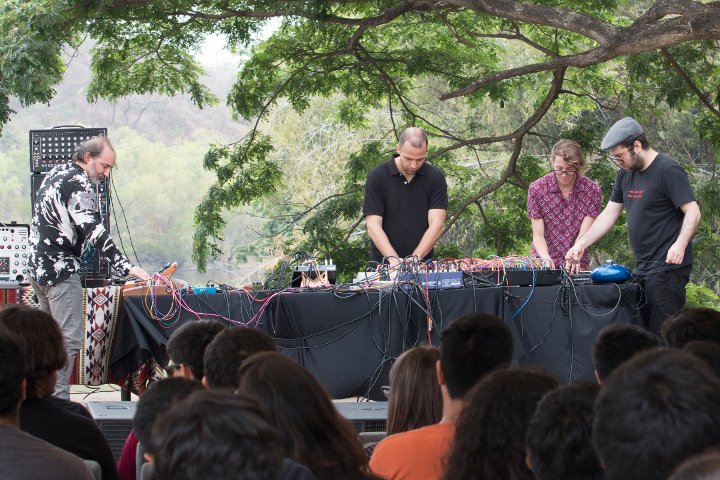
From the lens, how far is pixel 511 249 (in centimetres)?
1176

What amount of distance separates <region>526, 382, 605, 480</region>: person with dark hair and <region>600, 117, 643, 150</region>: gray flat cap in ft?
13.3

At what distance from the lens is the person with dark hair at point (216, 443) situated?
146cm

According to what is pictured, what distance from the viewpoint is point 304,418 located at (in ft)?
7.12

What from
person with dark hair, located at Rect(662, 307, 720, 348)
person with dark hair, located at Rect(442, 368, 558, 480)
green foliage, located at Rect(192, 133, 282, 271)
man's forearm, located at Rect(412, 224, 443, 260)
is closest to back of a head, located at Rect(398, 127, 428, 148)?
man's forearm, located at Rect(412, 224, 443, 260)

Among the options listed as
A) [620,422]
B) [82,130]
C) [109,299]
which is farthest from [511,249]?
[620,422]

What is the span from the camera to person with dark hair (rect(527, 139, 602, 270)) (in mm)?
6453

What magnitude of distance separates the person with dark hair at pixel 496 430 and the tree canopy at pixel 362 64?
16.0 feet

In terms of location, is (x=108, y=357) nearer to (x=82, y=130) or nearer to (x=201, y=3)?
(x=82, y=130)

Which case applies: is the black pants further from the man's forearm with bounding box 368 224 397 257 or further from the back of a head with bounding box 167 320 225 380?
the back of a head with bounding box 167 320 225 380

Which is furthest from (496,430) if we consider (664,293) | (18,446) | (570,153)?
(570,153)

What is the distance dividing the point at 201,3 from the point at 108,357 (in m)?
4.04

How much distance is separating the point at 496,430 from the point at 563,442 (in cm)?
30

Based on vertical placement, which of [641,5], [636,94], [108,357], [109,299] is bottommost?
[108,357]

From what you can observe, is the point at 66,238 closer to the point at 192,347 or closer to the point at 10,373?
the point at 192,347
